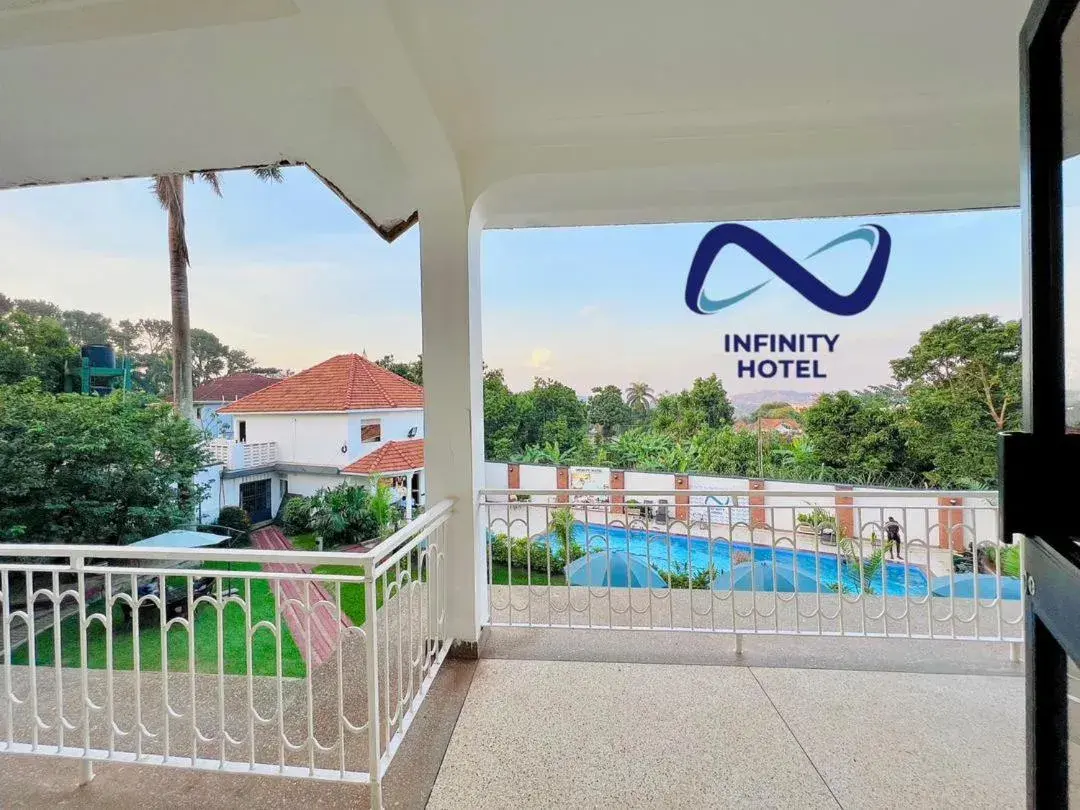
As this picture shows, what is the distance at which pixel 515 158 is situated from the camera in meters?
2.04

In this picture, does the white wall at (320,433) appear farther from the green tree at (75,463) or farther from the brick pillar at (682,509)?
the brick pillar at (682,509)

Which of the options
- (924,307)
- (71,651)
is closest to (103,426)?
(71,651)

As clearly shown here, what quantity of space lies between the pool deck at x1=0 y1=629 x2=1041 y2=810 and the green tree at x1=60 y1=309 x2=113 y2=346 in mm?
1769

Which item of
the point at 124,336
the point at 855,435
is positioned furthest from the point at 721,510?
the point at 124,336

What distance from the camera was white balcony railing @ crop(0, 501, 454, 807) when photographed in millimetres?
1393

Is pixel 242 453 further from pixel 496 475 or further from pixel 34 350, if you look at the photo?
pixel 496 475

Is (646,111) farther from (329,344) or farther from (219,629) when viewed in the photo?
(219,629)

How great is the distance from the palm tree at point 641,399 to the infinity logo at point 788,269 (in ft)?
1.92

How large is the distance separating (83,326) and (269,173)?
1221 mm

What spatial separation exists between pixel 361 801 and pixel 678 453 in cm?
219

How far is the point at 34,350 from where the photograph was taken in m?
2.13

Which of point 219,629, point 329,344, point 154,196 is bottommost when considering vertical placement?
point 219,629

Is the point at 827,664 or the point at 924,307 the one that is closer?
the point at 827,664

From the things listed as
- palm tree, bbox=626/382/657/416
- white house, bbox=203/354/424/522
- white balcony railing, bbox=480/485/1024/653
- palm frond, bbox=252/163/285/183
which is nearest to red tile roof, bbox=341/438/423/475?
white house, bbox=203/354/424/522
